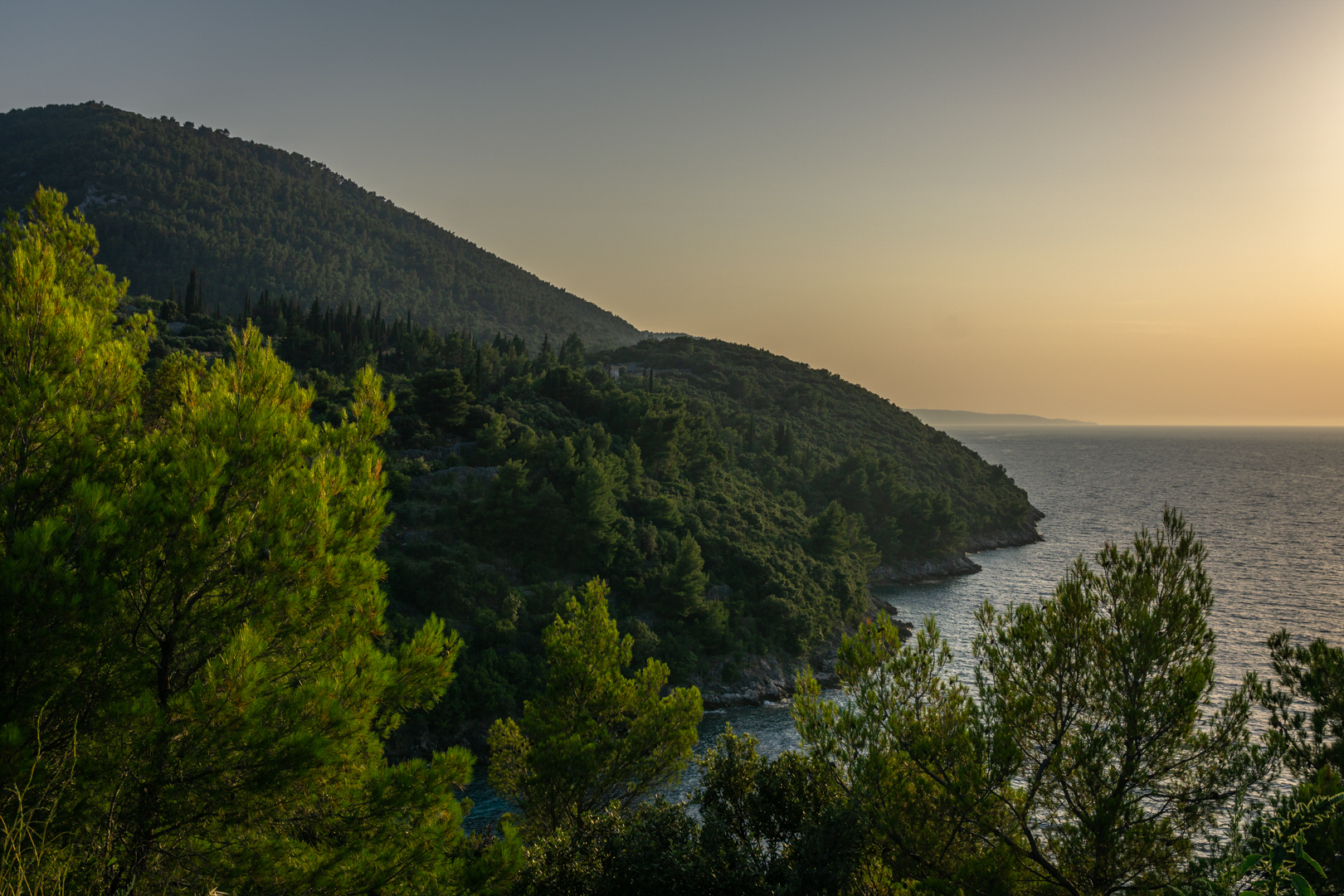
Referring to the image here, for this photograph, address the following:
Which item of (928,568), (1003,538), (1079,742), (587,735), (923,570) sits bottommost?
(923,570)

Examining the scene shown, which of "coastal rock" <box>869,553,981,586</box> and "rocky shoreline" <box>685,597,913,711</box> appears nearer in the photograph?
"rocky shoreline" <box>685,597,913,711</box>

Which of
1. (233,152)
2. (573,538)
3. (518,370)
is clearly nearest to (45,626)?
(573,538)

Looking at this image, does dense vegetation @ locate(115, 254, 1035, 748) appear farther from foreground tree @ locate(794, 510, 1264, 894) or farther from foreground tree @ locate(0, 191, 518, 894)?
foreground tree @ locate(794, 510, 1264, 894)

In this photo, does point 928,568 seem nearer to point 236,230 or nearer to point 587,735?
point 587,735

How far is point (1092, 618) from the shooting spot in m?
11.9

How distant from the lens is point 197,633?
6.80m

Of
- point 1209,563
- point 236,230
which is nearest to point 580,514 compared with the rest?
point 1209,563

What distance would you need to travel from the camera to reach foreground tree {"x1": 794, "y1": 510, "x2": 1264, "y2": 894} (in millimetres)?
10422

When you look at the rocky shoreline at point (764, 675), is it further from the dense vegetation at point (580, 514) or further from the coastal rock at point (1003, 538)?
the coastal rock at point (1003, 538)

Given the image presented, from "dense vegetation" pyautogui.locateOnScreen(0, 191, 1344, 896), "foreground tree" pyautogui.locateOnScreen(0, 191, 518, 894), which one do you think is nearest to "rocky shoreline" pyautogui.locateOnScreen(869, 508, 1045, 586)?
"dense vegetation" pyautogui.locateOnScreen(0, 191, 1344, 896)

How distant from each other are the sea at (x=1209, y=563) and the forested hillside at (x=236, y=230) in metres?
115

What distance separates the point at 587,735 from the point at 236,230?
16833 cm

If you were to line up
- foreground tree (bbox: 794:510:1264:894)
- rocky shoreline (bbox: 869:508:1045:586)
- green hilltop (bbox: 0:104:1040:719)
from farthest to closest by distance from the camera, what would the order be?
rocky shoreline (bbox: 869:508:1045:586) < green hilltop (bbox: 0:104:1040:719) < foreground tree (bbox: 794:510:1264:894)

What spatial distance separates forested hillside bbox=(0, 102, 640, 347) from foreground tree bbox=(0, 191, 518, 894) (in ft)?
434
